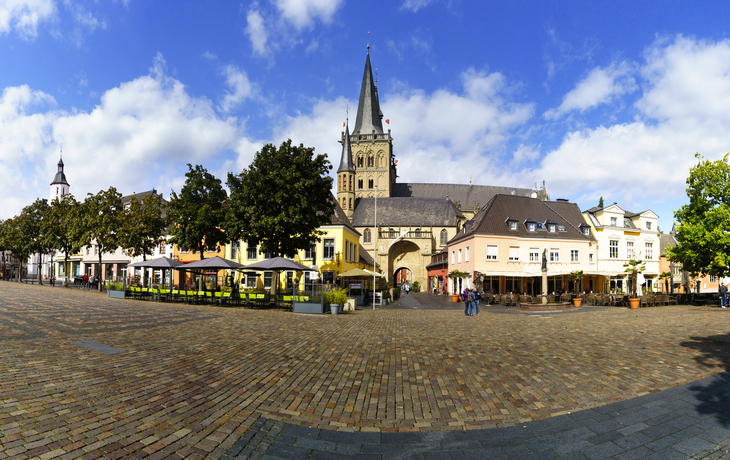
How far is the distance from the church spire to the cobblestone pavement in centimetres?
7452

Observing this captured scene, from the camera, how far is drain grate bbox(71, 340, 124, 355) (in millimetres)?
7751

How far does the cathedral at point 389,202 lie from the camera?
6569 cm

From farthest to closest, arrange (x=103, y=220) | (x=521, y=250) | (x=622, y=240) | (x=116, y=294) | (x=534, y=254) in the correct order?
1. (x=622, y=240)
2. (x=534, y=254)
3. (x=521, y=250)
4. (x=103, y=220)
5. (x=116, y=294)

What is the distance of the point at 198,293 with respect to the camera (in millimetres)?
23719

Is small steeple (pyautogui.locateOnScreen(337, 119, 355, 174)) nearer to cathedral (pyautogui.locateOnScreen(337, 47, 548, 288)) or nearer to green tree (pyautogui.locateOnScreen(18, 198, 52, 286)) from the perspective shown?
cathedral (pyautogui.locateOnScreen(337, 47, 548, 288))

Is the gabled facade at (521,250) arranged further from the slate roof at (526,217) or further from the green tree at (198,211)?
the green tree at (198,211)

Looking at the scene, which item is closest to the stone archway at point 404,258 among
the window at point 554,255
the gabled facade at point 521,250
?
the gabled facade at point 521,250

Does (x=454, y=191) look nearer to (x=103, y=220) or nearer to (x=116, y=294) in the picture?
(x=103, y=220)

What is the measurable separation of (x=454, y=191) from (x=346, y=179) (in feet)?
89.7

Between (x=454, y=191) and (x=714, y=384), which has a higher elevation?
(x=454, y=191)

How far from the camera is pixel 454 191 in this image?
291 feet

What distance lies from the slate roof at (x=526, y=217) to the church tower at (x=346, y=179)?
1245 inches

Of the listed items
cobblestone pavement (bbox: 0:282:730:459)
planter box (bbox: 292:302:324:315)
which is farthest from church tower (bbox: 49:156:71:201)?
cobblestone pavement (bbox: 0:282:730:459)

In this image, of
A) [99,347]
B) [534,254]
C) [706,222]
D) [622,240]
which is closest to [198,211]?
[99,347]
